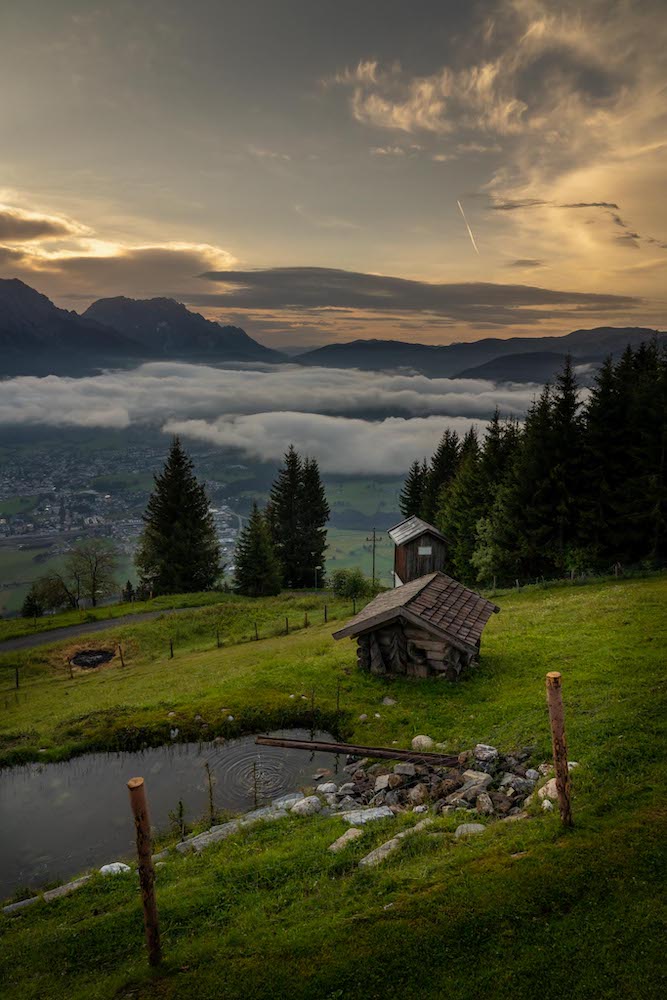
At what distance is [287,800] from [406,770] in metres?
2.96

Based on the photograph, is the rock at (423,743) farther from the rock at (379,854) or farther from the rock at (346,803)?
the rock at (379,854)

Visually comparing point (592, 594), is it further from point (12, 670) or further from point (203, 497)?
point (203, 497)

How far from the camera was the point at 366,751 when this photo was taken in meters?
14.9

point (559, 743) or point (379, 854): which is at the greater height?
point (559, 743)

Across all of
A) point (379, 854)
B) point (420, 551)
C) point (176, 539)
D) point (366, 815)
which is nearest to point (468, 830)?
point (379, 854)

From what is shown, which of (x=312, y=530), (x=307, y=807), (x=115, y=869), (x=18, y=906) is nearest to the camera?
(x=18, y=906)

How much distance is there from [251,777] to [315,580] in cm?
5702

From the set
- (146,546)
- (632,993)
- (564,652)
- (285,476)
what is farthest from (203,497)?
(632,993)

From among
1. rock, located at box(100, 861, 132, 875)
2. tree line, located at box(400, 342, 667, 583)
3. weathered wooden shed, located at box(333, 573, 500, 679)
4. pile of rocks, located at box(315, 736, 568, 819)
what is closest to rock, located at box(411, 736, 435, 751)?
pile of rocks, located at box(315, 736, 568, 819)

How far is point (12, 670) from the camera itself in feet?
113

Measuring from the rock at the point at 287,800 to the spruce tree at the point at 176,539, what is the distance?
4754 centimetres

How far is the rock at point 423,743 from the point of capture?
14633 mm

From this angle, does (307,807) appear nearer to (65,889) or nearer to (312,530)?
(65,889)

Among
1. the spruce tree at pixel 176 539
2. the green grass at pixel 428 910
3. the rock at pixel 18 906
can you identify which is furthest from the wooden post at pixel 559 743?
the spruce tree at pixel 176 539
